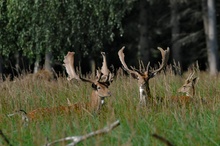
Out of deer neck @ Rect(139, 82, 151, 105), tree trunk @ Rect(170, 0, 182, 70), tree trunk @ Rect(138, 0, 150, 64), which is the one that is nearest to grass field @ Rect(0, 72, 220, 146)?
deer neck @ Rect(139, 82, 151, 105)

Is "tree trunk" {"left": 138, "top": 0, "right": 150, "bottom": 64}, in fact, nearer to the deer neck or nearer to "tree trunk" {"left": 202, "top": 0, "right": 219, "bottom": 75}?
"tree trunk" {"left": 202, "top": 0, "right": 219, "bottom": 75}

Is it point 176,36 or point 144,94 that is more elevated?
point 176,36

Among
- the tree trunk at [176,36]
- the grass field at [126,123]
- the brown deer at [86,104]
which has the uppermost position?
the tree trunk at [176,36]

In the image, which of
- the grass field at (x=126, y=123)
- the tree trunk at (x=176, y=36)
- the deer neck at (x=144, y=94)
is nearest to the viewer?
the grass field at (x=126, y=123)

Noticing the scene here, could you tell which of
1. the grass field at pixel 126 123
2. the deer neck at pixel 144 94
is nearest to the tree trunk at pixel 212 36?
the grass field at pixel 126 123

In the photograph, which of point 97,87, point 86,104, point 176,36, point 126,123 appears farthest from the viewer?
point 176,36

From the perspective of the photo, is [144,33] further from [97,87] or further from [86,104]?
[86,104]

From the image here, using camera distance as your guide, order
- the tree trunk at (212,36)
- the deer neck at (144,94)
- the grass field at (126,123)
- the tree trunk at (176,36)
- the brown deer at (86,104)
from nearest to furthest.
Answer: the grass field at (126,123) < the brown deer at (86,104) < the deer neck at (144,94) < the tree trunk at (212,36) < the tree trunk at (176,36)

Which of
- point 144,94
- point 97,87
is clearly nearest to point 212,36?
point 144,94

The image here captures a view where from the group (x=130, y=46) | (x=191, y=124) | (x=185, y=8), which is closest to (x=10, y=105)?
(x=191, y=124)

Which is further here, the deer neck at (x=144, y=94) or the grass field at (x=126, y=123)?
the deer neck at (x=144, y=94)

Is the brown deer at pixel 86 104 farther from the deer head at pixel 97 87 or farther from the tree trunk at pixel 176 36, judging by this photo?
the tree trunk at pixel 176 36

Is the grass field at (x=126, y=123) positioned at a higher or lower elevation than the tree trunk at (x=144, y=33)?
lower

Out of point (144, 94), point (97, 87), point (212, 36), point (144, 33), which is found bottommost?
point (144, 94)
